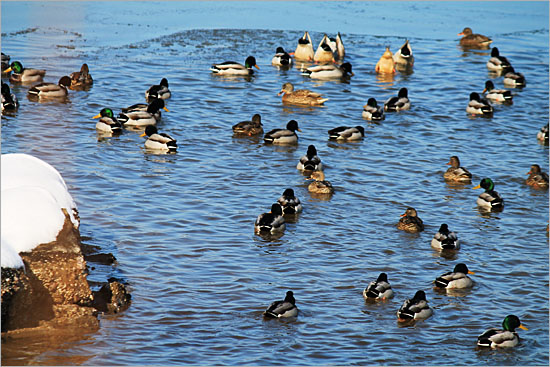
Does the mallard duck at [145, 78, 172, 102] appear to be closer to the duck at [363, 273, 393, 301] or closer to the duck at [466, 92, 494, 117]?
the duck at [466, 92, 494, 117]

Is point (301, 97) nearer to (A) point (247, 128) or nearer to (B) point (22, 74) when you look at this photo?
(A) point (247, 128)

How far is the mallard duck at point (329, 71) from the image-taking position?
Result: 2998 cm

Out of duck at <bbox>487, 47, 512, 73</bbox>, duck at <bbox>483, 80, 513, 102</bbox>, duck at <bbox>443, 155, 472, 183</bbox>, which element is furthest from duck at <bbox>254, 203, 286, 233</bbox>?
duck at <bbox>487, 47, 512, 73</bbox>

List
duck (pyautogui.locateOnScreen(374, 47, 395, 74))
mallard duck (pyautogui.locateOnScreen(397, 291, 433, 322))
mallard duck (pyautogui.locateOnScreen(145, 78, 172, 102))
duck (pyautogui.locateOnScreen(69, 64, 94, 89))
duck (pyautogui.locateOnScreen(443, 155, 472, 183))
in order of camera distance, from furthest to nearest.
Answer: duck (pyautogui.locateOnScreen(374, 47, 395, 74)) < duck (pyautogui.locateOnScreen(69, 64, 94, 89)) < mallard duck (pyautogui.locateOnScreen(145, 78, 172, 102)) < duck (pyautogui.locateOnScreen(443, 155, 472, 183)) < mallard duck (pyautogui.locateOnScreen(397, 291, 433, 322))

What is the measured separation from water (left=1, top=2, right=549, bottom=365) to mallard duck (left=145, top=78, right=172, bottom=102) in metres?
0.56

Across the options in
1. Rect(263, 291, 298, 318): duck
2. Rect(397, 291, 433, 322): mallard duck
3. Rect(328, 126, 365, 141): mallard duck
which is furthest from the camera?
Rect(328, 126, 365, 141): mallard duck

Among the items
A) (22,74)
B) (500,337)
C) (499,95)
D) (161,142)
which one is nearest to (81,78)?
(22,74)

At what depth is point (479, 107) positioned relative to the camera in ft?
86.0

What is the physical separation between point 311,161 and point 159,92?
23.3 feet

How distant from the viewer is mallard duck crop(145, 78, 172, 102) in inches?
989

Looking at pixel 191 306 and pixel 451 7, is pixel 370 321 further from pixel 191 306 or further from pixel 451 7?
pixel 451 7

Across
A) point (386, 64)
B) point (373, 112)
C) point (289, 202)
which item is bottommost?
point (289, 202)

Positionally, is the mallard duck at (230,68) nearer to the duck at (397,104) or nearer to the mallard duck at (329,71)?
the mallard duck at (329,71)

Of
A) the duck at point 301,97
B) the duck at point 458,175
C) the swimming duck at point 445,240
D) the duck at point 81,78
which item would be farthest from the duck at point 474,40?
the swimming duck at point 445,240
